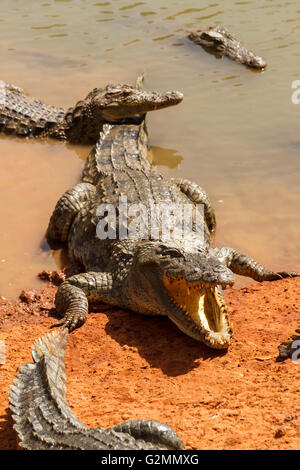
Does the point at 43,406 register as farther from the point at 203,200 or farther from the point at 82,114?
the point at 82,114

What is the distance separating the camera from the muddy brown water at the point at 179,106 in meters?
6.47

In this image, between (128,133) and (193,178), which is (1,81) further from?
(193,178)

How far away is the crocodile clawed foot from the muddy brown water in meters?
0.84

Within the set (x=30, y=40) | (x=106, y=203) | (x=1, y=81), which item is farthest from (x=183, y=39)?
(x=106, y=203)

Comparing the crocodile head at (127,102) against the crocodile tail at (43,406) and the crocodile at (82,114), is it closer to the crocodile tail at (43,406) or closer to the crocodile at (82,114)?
the crocodile at (82,114)

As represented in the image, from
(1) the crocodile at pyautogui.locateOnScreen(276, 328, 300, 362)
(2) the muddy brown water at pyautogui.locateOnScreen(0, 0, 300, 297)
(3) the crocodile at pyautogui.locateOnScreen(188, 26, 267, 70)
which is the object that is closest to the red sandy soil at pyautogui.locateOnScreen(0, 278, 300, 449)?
(1) the crocodile at pyautogui.locateOnScreen(276, 328, 300, 362)

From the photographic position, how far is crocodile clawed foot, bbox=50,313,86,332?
4906mm

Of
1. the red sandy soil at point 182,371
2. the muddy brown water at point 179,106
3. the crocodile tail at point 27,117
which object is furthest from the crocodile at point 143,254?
the crocodile tail at point 27,117

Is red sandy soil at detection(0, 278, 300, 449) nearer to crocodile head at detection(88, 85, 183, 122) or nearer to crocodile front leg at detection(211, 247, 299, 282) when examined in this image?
crocodile front leg at detection(211, 247, 299, 282)

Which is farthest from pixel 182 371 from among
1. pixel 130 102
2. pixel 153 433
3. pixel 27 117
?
pixel 27 117

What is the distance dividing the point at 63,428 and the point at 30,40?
1077 centimetres

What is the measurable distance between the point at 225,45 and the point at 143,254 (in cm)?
735

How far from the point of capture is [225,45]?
11070mm

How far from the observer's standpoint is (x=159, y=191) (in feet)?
19.7
